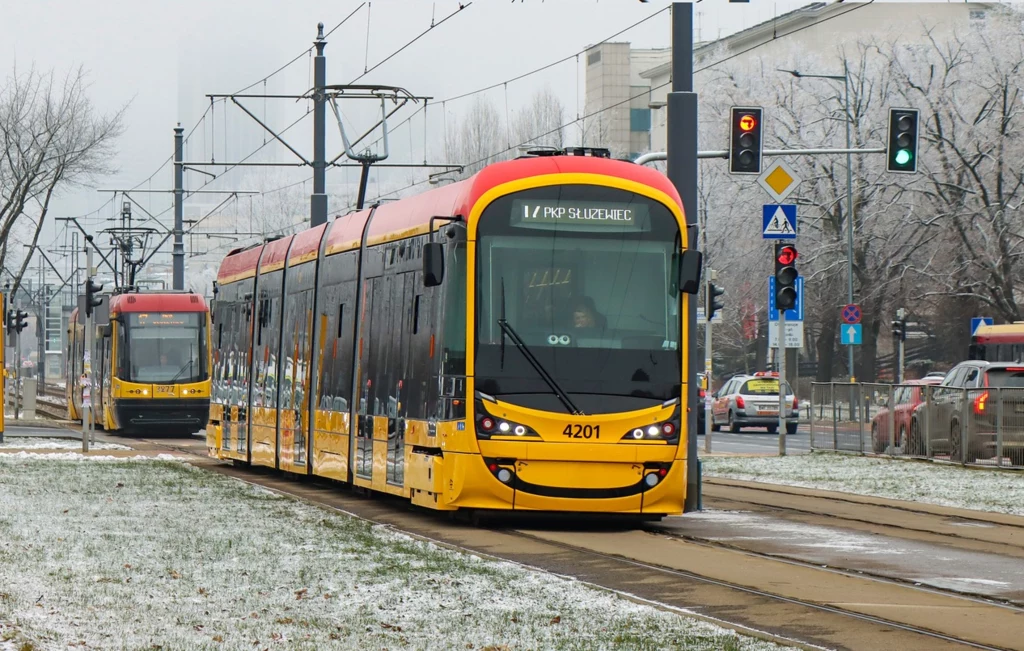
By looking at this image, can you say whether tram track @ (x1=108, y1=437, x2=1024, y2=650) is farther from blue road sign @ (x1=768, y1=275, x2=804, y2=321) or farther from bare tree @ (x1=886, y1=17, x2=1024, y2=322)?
bare tree @ (x1=886, y1=17, x2=1024, y2=322)

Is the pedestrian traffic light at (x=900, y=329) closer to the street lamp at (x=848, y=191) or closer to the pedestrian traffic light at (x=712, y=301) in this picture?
the street lamp at (x=848, y=191)

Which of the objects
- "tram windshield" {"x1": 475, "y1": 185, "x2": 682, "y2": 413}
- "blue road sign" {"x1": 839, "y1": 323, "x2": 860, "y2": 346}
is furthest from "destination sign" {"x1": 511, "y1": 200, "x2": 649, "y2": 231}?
"blue road sign" {"x1": 839, "y1": 323, "x2": 860, "y2": 346}

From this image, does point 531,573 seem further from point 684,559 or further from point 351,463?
point 351,463

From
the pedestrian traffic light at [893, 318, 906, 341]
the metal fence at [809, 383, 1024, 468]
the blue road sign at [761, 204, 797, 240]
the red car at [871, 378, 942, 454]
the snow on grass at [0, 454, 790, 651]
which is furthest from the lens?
the pedestrian traffic light at [893, 318, 906, 341]

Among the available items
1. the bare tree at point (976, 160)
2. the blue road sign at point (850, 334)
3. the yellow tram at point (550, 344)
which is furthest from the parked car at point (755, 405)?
the yellow tram at point (550, 344)

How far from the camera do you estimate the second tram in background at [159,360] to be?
4041 cm

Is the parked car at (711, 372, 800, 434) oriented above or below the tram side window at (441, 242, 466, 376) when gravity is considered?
below

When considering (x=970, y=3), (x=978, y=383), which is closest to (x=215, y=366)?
(x=978, y=383)

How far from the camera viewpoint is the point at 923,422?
2864 centimetres

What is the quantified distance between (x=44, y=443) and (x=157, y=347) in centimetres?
770

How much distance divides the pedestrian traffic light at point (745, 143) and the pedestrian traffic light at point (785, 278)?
9.37ft

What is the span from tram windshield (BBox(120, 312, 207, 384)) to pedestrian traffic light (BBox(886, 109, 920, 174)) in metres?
18.8

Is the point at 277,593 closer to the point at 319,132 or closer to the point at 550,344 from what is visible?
the point at 550,344

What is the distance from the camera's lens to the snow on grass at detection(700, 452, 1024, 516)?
20.8 meters
